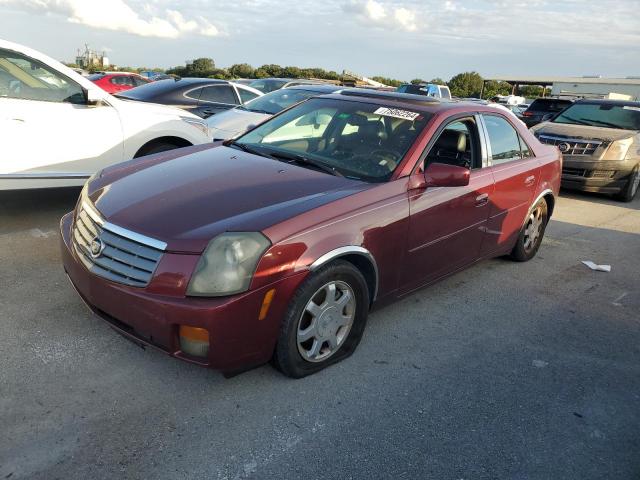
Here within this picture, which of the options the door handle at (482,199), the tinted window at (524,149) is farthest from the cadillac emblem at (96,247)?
the tinted window at (524,149)

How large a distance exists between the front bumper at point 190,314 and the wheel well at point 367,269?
17.4 inches

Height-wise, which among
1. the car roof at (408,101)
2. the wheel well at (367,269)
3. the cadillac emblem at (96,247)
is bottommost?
the wheel well at (367,269)

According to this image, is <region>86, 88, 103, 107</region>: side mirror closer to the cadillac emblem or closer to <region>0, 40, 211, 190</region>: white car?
<region>0, 40, 211, 190</region>: white car

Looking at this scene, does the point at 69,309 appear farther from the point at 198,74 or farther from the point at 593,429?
the point at 198,74

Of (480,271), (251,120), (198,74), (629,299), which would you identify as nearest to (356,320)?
(480,271)

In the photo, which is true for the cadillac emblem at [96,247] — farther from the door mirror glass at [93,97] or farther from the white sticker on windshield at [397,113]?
the door mirror glass at [93,97]

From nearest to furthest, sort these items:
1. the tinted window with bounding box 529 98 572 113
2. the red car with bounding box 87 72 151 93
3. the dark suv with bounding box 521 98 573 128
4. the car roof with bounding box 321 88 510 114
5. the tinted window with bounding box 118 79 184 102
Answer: the car roof with bounding box 321 88 510 114
the tinted window with bounding box 118 79 184 102
the dark suv with bounding box 521 98 573 128
the tinted window with bounding box 529 98 572 113
the red car with bounding box 87 72 151 93

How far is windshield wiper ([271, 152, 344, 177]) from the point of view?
361 centimetres

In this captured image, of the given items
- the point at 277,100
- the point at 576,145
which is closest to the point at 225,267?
the point at 277,100

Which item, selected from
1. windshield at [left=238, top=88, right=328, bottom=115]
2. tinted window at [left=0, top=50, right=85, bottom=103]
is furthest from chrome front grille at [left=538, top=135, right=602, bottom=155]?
tinted window at [left=0, top=50, right=85, bottom=103]

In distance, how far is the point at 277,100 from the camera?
8914 millimetres

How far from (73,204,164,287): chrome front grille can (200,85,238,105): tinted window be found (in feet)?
22.6

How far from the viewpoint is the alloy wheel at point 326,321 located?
9.93ft

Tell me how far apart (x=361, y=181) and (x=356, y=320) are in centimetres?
89
